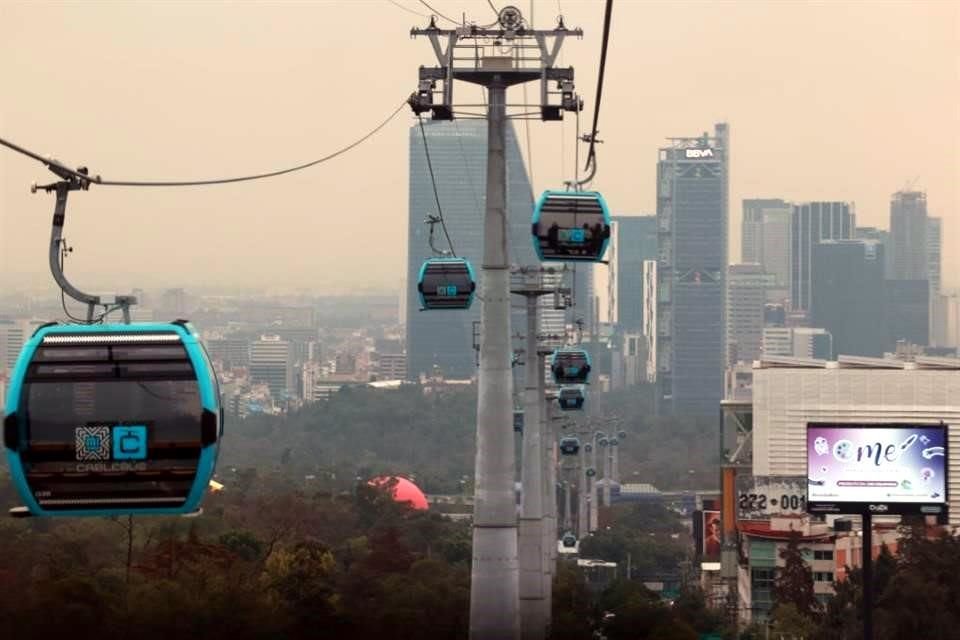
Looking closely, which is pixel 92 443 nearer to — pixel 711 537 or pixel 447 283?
pixel 447 283

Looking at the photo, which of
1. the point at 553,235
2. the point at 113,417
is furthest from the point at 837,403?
the point at 113,417

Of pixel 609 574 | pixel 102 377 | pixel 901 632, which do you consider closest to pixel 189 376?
pixel 102 377

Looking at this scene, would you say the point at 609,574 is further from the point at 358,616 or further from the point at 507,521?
the point at 507,521

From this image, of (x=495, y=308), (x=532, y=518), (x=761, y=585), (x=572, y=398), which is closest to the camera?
(x=495, y=308)

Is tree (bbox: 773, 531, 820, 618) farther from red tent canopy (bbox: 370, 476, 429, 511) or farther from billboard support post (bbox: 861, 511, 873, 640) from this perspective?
billboard support post (bbox: 861, 511, 873, 640)

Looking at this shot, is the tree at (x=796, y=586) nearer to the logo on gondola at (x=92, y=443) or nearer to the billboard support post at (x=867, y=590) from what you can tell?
the billboard support post at (x=867, y=590)

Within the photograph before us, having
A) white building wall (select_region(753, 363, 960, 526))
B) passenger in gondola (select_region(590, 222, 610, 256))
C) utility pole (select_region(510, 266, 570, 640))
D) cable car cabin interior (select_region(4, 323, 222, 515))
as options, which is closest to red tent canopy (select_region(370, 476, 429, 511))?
white building wall (select_region(753, 363, 960, 526))
